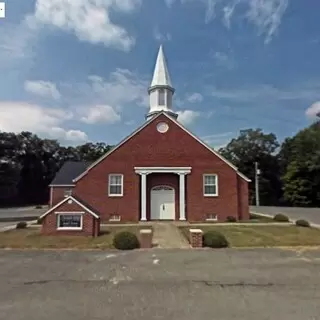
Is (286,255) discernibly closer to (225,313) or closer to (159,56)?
(225,313)

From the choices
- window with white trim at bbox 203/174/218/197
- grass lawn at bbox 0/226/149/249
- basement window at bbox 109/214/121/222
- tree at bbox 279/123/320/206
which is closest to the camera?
grass lawn at bbox 0/226/149/249

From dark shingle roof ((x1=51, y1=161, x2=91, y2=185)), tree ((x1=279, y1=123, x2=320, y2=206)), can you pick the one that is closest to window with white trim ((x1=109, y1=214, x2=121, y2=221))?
dark shingle roof ((x1=51, y1=161, x2=91, y2=185))

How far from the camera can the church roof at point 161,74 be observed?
33812 millimetres

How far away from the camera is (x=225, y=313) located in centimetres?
671

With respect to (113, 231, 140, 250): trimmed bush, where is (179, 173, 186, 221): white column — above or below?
above

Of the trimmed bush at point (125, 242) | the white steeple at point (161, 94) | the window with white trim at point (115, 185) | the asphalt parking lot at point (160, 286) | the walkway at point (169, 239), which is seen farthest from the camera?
the white steeple at point (161, 94)

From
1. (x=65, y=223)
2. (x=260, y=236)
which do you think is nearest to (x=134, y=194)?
(x=65, y=223)

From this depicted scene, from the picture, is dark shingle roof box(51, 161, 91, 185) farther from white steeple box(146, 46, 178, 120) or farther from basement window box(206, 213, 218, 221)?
basement window box(206, 213, 218, 221)

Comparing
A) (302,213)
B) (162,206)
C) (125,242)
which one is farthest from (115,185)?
(302,213)

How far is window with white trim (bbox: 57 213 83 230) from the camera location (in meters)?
19.2

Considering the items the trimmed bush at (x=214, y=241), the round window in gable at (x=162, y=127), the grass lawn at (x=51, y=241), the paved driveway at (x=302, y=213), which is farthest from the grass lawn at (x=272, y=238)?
the round window in gable at (x=162, y=127)

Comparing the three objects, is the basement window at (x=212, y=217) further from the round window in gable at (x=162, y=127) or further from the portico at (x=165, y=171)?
the round window in gable at (x=162, y=127)

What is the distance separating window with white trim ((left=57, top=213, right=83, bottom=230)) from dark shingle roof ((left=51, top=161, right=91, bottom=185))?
21.9 m

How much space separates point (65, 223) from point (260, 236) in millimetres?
9887
